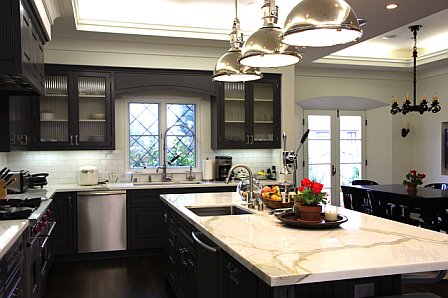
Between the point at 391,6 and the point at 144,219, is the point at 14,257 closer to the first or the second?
the point at 144,219

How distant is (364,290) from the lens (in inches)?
78.9

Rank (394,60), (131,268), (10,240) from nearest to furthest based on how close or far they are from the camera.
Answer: (10,240) → (131,268) → (394,60)

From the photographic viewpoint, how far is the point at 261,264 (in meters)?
1.84

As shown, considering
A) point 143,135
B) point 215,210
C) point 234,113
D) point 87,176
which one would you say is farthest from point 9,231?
point 234,113

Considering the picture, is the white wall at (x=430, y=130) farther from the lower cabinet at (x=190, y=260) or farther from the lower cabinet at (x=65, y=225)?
the lower cabinet at (x=65, y=225)

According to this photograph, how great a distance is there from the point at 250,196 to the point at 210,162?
2884 millimetres

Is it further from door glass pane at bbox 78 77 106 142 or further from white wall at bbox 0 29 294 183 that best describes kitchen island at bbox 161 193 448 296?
white wall at bbox 0 29 294 183

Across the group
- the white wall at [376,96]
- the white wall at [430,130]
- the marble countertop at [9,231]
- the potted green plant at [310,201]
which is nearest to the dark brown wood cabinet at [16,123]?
the marble countertop at [9,231]

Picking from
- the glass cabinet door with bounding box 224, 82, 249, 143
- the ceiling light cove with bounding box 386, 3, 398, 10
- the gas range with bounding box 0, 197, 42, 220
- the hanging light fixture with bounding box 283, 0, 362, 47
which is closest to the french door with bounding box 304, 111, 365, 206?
the glass cabinet door with bounding box 224, 82, 249, 143

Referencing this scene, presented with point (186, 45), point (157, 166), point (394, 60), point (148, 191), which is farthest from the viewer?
point (394, 60)

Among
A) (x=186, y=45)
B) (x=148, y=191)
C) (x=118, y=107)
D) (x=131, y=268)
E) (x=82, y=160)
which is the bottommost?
(x=131, y=268)

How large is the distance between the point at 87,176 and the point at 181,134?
5.28 feet

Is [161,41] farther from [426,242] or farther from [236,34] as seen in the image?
[426,242]

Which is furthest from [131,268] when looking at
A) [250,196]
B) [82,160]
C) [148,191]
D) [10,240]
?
[10,240]
